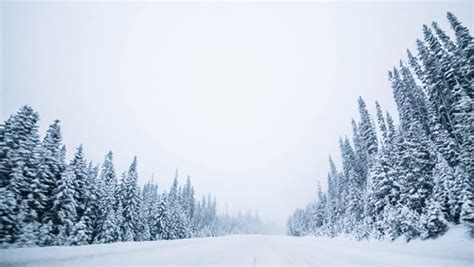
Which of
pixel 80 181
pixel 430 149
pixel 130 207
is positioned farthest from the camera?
pixel 130 207

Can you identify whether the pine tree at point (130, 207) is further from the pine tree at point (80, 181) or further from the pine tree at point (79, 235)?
the pine tree at point (79, 235)

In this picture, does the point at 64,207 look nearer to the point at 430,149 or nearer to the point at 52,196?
the point at 52,196

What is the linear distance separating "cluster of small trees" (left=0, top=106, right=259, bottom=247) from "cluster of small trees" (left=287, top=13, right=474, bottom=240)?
3224 cm

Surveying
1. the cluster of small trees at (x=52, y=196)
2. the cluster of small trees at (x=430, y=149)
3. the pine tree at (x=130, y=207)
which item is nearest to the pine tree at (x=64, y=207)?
the cluster of small trees at (x=52, y=196)

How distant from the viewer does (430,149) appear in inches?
905

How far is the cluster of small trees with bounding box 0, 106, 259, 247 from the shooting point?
18453mm

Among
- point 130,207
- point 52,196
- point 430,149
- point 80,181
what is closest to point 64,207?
point 52,196

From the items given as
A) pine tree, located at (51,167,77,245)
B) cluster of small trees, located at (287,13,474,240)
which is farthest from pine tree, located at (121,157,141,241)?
cluster of small trees, located at (287,13,474,240)

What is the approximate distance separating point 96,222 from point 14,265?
27.3 meters

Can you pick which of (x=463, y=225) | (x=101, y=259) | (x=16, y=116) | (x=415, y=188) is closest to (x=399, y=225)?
(x=415, y=188)

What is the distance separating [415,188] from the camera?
22141 millimetres

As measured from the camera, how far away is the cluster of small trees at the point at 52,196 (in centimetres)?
1845

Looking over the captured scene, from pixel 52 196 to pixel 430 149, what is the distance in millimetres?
39442

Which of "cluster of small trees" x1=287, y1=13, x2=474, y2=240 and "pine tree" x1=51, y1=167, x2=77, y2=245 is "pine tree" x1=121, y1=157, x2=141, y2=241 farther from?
"cluster of small trees" x1=287, y1=13, x2=474, y2=240
